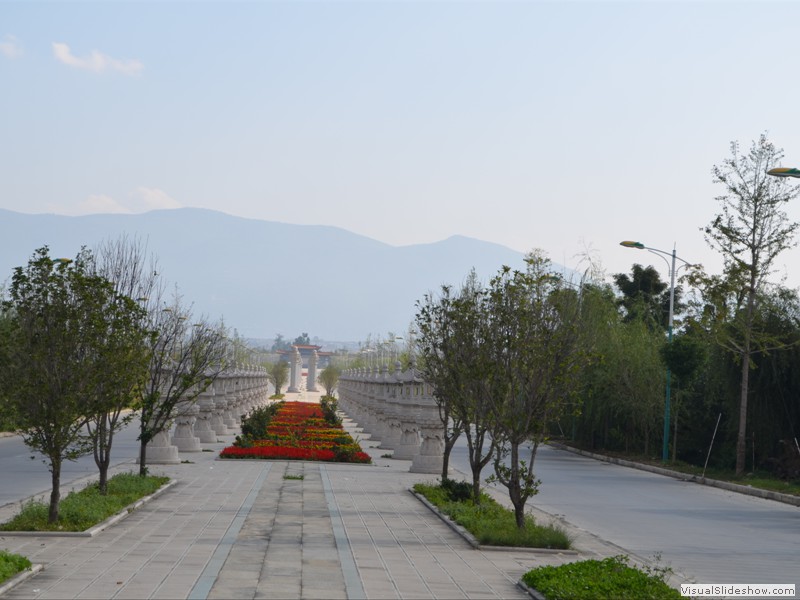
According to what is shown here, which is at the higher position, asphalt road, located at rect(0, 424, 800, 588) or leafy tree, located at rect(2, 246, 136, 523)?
leafy tree, located at rect(2, 246, 136, 523)

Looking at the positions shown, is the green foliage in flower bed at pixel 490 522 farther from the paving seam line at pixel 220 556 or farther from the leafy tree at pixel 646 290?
the leafy tree at pixel 646 290

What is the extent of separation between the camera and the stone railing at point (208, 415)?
31.7 meters

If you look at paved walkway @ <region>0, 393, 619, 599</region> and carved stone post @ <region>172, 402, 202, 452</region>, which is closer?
paved walkway @ <region>0, 393, 619, 599</region>

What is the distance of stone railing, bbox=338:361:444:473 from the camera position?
31.2 meters

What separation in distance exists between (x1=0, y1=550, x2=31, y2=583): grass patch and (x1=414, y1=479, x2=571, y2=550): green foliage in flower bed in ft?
20.6

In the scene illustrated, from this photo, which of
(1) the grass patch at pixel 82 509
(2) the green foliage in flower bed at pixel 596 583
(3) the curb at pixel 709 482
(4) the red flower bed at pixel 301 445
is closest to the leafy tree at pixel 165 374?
(1) the grass patch at pixel 82 509

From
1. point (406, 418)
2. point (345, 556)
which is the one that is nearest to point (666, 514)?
point (345, 556)

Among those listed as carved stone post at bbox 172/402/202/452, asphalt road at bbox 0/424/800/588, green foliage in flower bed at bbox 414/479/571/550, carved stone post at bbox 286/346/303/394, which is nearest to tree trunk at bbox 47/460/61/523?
asphalt road at bbox 0/424/800/588

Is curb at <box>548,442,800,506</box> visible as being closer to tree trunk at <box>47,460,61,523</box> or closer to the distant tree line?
the distant tree line

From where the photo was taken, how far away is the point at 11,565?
38.7 ft

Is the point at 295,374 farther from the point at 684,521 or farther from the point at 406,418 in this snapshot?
the point at 684,521

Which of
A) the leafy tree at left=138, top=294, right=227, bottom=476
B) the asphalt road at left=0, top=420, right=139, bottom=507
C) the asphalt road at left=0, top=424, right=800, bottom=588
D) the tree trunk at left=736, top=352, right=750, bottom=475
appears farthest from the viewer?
the tree trunk at left=736, top=352, right=750, bottom=475

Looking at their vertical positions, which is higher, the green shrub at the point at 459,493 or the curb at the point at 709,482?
the green shrub at the point at 459,493

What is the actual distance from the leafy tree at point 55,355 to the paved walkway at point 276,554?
1.58 m
